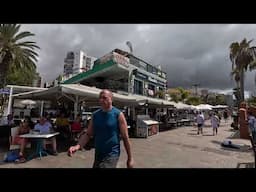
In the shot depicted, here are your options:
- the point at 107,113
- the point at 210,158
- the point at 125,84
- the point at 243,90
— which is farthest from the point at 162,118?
the point at 107,113

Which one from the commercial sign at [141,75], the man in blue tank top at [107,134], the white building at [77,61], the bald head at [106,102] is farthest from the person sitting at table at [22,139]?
the white building at [77,61]

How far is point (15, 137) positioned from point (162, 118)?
59.5 ft

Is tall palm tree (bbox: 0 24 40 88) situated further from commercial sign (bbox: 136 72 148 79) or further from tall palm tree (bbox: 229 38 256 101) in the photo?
tall palm tree (bbox: 229 38 256 101)

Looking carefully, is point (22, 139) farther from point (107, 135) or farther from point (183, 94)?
point (183, 94)

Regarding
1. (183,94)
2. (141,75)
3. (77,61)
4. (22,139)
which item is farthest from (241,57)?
(77,61)

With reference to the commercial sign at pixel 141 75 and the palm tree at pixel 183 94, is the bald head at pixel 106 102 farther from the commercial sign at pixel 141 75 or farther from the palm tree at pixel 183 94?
A: the palm tree at pixel 183 94

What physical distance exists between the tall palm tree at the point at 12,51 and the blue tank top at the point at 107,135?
17040mm

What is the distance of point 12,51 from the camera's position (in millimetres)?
17625

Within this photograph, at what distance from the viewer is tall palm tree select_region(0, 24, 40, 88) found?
57.5 feet

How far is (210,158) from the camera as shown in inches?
294

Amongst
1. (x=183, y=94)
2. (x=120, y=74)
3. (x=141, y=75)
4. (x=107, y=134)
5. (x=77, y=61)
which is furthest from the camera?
(x=77, y=61)

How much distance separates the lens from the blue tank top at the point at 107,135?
2713mm

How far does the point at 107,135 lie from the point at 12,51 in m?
17.7
